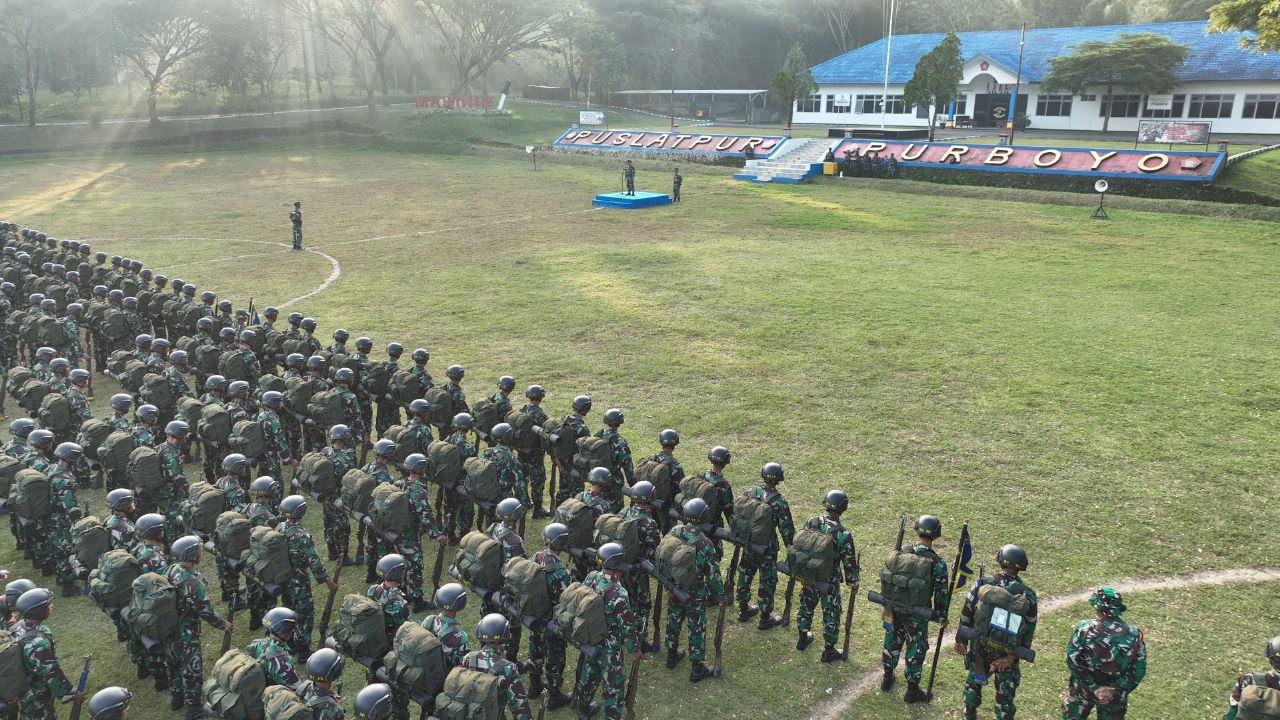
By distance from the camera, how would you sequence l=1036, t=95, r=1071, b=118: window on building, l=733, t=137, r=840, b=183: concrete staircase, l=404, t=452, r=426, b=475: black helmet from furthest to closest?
l=1036, t=95, r=1071, b=118: window on building
l=733, t=137, r=840, b=183: concrete staircase
l=404, t=452, r=426, b=475: black helmet

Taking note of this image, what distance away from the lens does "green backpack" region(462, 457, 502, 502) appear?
35.6ft

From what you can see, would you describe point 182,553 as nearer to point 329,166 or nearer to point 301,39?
point 329,166

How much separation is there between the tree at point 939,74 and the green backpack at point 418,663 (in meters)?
49.8

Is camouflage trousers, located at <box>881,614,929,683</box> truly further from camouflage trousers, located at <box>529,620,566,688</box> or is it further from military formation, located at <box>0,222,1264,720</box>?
camouflage trousers, located at <box>529,620,566,688</box>

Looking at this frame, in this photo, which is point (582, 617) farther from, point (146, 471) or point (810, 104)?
point (810, 104)

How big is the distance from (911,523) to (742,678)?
4258mm

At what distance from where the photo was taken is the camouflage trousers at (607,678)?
8.12 meters

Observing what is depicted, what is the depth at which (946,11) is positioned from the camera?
9100 cm

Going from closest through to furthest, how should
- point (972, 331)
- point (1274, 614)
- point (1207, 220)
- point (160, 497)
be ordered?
point (1274, 614) < point (160, 497) < point (972, 331) < point (1207, 220)

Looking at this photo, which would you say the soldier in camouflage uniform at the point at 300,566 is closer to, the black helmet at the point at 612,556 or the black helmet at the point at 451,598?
the black helmet at the point at 451,598

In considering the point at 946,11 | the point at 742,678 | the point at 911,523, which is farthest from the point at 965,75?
the point at 742,678

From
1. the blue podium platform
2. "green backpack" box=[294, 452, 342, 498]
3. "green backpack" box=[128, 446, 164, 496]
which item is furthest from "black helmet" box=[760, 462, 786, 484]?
the blue podium platform

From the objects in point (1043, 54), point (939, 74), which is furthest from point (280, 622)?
point (1043, 54)

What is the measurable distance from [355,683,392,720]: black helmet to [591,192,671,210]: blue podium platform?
110ft
